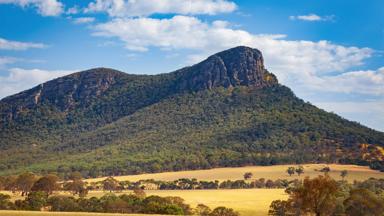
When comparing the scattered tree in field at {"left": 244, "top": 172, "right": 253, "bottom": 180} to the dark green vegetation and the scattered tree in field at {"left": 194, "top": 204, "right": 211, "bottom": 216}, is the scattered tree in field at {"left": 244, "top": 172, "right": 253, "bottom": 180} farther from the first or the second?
the dark green vegetation

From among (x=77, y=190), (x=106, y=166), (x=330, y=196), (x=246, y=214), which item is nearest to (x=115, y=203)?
(x=246, y=214)

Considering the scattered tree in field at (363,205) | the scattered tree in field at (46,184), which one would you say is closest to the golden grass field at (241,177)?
the scattered tree in field at (46,184)

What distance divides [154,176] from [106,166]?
22442 mm

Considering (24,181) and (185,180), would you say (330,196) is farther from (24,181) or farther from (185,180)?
(185,180)

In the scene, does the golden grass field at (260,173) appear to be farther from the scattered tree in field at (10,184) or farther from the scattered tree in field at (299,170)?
the scattered tree in field at (10,184)

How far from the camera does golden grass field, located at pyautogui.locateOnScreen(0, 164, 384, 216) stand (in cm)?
10689

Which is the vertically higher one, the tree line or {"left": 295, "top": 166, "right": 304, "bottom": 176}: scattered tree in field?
{"left": 295, "top": 166, "right": 304, "bottom": 176}: scattered tree in field

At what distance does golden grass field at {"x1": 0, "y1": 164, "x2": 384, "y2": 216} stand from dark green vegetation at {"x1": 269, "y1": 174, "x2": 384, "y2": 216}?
521 inches

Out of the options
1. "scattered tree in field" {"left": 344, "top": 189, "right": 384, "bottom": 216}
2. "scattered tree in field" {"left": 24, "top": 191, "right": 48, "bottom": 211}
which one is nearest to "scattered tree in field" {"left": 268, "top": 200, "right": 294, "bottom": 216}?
"scattered tree in field" {"left": 344, "top": 189, "right": 384, "bottom": 216}

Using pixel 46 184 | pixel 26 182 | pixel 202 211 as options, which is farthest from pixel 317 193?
pixel 26 182

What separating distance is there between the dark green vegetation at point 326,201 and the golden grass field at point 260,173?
75838 millimetres

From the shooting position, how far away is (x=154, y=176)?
16700 centimetres

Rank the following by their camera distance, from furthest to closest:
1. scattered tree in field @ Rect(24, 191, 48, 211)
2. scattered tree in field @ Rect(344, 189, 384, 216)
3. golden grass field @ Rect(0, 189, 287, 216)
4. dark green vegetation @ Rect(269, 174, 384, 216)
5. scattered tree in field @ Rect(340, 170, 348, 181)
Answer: scattered tree in field @ Rect(340, 170, 348, 181)
golden grass field @ Rect(0, 189, 287, 216)
scattered tree in field @ Rect(24, 191, 48, 211)
scattered tree in field @ Rect(344, 189, 384, 216)
dark green vegetation @ Rect(269, 174, 384, 216)

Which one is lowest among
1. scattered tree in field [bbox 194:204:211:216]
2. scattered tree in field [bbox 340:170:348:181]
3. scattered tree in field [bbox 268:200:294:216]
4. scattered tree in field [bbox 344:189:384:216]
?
scattered tree in field [bbox 194:204:211:216]
